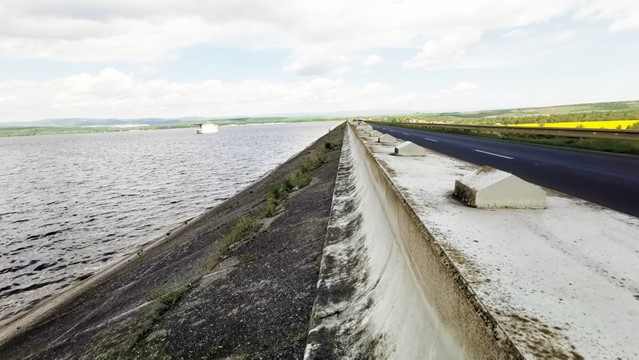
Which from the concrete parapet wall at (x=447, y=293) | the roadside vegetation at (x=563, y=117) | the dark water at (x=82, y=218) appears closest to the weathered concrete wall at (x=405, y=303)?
the concrete parapet wall at (x=447, y=293)

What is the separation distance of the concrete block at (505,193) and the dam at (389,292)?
12 cm

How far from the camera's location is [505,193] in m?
4.21

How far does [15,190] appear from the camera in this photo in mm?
34125

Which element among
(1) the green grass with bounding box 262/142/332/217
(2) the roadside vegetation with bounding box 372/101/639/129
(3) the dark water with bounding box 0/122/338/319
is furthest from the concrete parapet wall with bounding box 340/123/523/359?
(2) the roadside vegetation with bounding box 372/101/639/129

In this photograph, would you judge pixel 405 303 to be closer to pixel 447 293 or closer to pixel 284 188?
pixel 447 293

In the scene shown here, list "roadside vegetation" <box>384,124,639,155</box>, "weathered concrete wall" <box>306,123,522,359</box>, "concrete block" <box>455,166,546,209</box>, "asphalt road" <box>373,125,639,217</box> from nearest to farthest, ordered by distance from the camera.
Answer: "weathered concrete wall" <box>306,123,522,359</box>
"concrete block" <box>455,166,546,209</box>
"asphalt road" <box>373,125,639,217</box>
"roadside vegetation" <box>384,124,639,155</box>

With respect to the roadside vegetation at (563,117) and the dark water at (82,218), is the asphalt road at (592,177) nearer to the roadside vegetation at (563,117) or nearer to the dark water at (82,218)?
the dark water at (82,218)

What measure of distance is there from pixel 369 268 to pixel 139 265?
30.5 ft

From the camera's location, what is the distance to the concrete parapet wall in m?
1.69

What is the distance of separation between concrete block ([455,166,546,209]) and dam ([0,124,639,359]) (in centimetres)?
12

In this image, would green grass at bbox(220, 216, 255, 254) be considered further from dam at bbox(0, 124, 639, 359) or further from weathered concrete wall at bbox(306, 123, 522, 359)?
weathered concrete wall at bbox(306, 123, 522, 359)

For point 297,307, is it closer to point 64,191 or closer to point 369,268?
point 369,268

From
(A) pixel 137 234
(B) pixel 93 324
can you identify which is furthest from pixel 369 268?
(A) pixel 137 234

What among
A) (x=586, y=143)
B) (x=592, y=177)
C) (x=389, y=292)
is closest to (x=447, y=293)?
(x=389, y=292)
